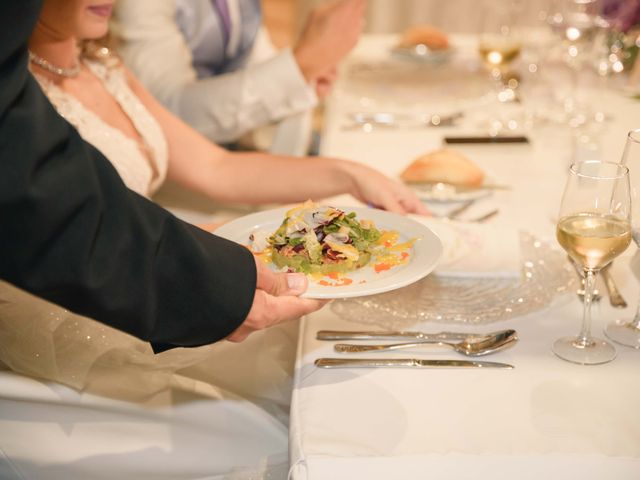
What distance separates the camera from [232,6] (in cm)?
254

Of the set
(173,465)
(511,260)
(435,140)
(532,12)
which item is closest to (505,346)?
(511,260)

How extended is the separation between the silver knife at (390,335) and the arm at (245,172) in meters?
0.49

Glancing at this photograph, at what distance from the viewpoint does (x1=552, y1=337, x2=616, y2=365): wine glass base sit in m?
1.05

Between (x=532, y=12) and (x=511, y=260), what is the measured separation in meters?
3.72

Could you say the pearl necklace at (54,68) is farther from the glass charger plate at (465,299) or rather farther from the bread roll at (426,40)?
the bread roll at (426,40)

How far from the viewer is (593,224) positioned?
1043mm

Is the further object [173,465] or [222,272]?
[173,465]

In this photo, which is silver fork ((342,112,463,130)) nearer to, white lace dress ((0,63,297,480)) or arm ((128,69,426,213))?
arm ((128,69,426,213))

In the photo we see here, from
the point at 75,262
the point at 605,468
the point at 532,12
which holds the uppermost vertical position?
the point at 75,262

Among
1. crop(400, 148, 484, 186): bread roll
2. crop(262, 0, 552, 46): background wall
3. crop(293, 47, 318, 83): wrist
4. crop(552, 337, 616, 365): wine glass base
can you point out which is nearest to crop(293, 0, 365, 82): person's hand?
crop(293, 47, 318, 83): wrist

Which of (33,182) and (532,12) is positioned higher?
(33,182)

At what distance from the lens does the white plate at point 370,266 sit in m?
1.01

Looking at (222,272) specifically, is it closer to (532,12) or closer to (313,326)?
(313,326)

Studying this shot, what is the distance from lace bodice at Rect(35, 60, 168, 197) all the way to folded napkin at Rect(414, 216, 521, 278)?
650mm
